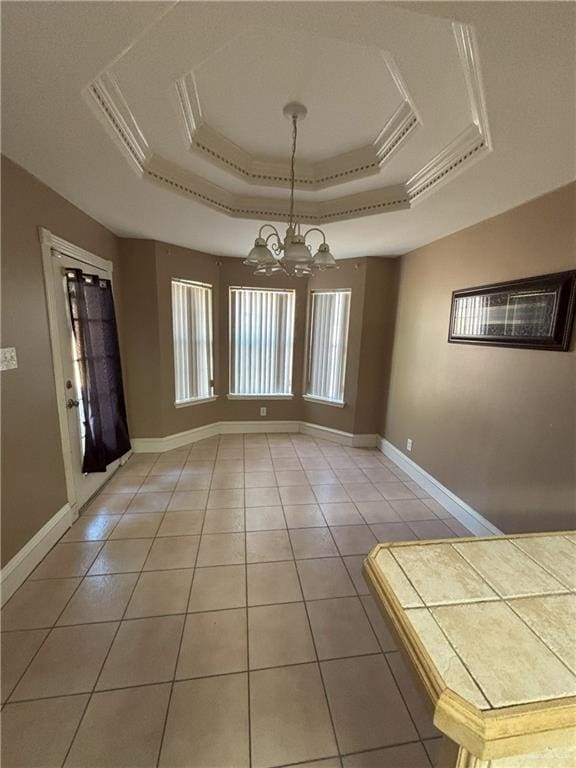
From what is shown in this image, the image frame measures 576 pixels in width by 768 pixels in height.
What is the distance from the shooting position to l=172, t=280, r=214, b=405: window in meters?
3.87

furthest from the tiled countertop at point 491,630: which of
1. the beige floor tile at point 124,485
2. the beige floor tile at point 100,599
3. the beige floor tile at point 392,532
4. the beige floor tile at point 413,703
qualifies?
the beige floor tile at point 124,485

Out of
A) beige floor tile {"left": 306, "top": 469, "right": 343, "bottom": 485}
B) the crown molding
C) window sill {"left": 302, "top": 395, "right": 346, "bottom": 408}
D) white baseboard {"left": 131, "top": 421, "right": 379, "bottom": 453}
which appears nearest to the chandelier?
the crown molding

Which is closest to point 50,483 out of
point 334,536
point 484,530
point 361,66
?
point 334,536

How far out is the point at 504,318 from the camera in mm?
2256

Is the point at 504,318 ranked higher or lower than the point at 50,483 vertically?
higher

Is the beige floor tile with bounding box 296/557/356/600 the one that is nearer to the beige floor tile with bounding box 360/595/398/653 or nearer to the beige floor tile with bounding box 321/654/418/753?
the beige floor tile with bounding box 360/595/398/653

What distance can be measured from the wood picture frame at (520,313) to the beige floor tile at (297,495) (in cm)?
191

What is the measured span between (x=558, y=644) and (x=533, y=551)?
36 cm

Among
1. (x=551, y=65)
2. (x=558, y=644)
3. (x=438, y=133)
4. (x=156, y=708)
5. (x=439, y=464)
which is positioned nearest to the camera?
(x=558, y=644)

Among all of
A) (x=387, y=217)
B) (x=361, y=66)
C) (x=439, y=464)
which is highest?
(x=361, y=66)

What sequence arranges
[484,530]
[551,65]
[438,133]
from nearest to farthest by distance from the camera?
[551,65], [438,133], [484,530]

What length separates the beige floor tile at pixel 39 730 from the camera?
1.13 m

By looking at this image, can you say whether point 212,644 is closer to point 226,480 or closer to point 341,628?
point 341,628

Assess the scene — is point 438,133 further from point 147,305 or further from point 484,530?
point 147,305
